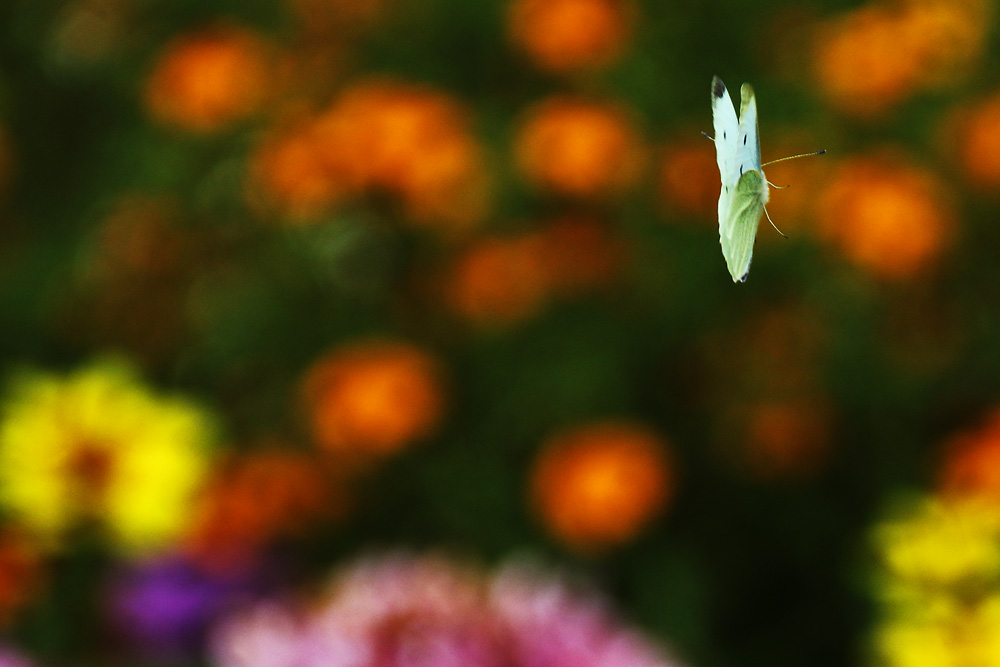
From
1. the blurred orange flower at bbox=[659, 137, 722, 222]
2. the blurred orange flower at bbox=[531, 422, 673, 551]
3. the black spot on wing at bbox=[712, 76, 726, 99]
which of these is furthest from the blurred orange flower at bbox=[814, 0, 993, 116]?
the black spot on wing at bbox=[712, 76, 726, 99]

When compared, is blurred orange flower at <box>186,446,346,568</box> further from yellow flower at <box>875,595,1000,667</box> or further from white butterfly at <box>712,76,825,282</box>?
white butterfly at <box>712,76,825,282</box>

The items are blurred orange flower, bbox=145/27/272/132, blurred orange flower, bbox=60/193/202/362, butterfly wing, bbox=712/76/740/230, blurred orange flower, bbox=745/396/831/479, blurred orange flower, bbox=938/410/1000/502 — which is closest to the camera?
butterfly wing, bbox=712/76/740/230

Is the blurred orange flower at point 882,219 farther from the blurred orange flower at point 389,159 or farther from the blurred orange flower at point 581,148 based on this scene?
the blurred orange flower at point 389,159

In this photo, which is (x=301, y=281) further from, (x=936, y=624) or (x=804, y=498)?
(x=936, y=624)

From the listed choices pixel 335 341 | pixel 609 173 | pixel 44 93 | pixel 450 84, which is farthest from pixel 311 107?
pixel 44 93

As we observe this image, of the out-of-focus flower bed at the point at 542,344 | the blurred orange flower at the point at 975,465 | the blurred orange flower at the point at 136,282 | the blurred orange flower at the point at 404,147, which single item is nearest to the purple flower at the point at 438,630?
the out-of-focus flower bed at the point at 542,344

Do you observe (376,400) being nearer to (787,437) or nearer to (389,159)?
(389,159)

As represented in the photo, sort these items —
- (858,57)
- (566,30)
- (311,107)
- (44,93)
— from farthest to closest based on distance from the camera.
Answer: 1. (44,93)
2. (311,107)
3. (566,30)
4. (858,57)
